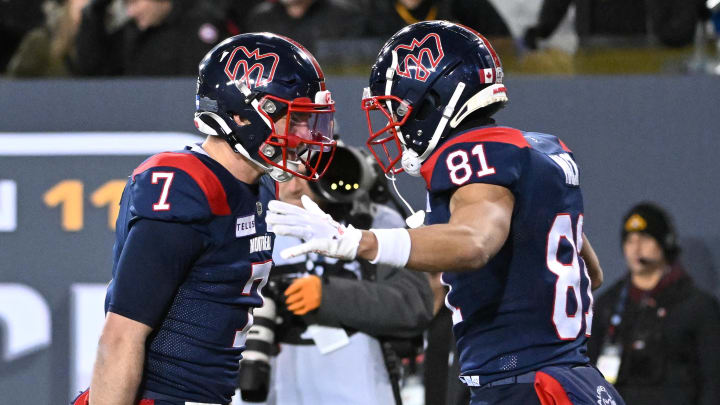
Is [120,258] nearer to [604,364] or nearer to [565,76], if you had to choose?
[604,364]

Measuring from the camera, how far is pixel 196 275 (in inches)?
115

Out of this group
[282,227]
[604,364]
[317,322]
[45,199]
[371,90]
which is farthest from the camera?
[45,199]

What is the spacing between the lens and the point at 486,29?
5.65 meters

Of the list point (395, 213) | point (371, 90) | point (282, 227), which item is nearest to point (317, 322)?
point (395, 213)

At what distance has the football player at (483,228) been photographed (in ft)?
8.50

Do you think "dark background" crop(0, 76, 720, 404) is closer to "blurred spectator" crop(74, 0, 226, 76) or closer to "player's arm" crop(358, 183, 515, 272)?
"blurred spectator" crop(74, 0, 226, 76)

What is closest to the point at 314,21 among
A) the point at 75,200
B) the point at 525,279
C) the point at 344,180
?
the point at 75,200

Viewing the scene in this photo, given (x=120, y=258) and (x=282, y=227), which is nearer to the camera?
(x=282, y=227)

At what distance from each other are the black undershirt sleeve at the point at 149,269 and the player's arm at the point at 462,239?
21.8 inches

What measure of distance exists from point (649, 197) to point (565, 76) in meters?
0.78

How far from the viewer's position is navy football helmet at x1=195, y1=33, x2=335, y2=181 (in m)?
3.08

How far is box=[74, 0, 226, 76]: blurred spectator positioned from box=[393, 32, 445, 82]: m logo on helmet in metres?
3.07

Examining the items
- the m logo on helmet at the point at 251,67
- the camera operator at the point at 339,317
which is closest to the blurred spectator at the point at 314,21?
the camera operator at the point at 339,317

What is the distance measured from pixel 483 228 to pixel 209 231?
2.53ft
